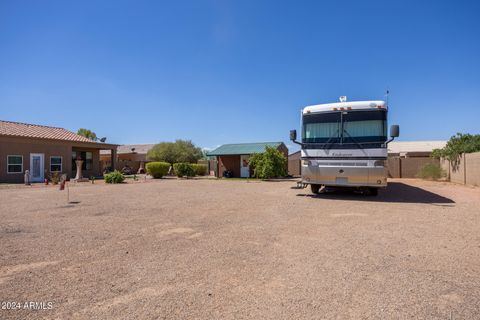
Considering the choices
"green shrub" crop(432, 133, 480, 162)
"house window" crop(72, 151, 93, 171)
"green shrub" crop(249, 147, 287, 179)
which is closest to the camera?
"green shrub" crop(432, 133, 480, 162)

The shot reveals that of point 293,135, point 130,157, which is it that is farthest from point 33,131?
point 130,157

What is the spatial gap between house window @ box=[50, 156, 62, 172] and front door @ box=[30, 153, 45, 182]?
79cm

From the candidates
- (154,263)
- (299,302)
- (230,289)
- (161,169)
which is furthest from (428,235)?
(161,169)

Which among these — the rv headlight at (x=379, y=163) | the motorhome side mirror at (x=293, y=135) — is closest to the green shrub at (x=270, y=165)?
the motorhome side mirror at (x=293, y=135)

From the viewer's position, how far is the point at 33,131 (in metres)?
25.7

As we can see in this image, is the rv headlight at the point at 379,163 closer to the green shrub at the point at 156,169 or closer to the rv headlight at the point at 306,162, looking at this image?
the rv headlight at the point at 306,162

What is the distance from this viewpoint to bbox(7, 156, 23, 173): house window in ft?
74.6

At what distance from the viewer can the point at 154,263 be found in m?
4.38

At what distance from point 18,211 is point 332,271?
9190 millimetres

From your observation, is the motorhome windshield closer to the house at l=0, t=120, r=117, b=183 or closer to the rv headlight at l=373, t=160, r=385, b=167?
the rv headlight at l=373, t=160, r=385, b=167

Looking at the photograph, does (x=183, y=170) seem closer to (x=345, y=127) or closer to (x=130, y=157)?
(x=345, y=127)

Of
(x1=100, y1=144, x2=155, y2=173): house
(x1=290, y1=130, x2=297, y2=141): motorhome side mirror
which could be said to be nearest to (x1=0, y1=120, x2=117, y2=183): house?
(x1=100, y1=144, x2=155, y2=173): house

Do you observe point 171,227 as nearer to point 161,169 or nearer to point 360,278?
point 360,278

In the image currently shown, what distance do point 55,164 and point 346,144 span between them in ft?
80.2
